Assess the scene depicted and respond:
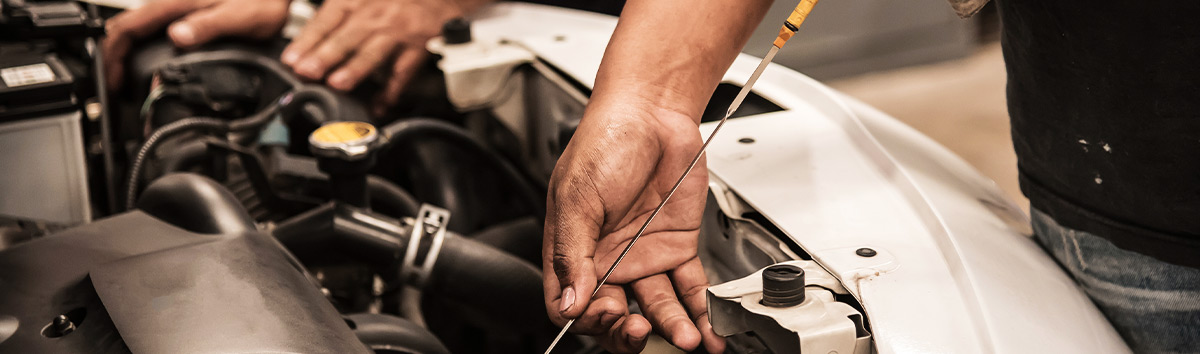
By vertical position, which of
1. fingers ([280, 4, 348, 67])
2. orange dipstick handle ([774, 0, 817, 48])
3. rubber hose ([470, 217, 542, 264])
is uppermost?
orange dipstick handle ([774, 0, 817, 48])

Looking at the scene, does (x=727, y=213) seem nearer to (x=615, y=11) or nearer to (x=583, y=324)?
(x=583, y=324)

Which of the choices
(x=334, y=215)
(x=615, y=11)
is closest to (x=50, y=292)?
(x=334, y=215)

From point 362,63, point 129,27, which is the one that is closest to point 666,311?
point 362,63

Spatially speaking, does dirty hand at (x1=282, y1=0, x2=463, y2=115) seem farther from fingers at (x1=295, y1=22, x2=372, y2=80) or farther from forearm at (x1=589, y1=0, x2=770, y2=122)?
forearm at (x1=589, y1=0, x2=770, y2=122)

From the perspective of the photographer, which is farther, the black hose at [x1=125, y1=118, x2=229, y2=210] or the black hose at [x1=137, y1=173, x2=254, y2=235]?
the black hose at [x1=125, y1=118, x2=229, y2=210]

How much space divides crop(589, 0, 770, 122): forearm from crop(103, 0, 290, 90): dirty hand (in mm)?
686

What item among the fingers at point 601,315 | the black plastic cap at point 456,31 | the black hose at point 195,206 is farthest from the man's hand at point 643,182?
the black plastic cap at point 456,31

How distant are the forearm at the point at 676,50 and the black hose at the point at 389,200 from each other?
1.00 feet

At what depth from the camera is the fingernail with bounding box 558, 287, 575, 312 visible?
629 mm

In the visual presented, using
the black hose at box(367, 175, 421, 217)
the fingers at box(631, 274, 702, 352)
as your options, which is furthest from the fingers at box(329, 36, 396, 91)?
the fingers at box(631, 274, 702, 352)

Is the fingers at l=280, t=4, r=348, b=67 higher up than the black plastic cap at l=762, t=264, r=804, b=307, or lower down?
lower down

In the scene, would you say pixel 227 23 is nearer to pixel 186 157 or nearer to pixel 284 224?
pixel 186 157

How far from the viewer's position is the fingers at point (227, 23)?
4.07 ft

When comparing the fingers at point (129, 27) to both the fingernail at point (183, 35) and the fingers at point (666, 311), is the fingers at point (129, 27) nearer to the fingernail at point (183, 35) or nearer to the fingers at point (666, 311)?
the fingernail at point (183, 35)
